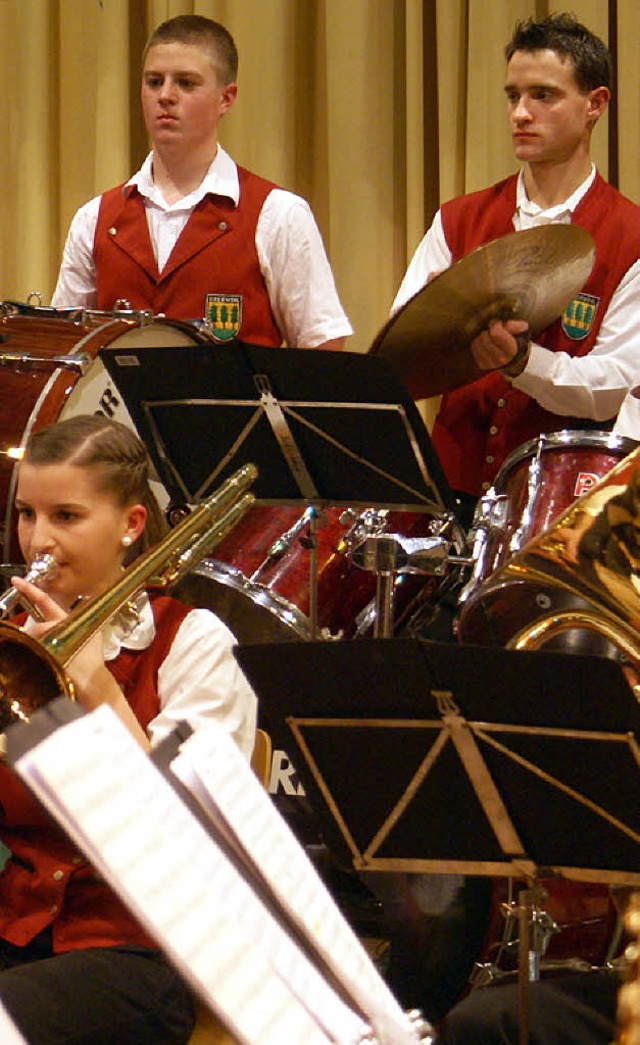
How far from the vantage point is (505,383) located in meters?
3.62

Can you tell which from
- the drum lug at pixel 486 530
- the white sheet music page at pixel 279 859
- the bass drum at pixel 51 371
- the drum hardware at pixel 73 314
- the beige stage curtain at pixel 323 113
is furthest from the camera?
the beige stage curtain at pixel 323 113

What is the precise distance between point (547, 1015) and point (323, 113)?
3428 mm

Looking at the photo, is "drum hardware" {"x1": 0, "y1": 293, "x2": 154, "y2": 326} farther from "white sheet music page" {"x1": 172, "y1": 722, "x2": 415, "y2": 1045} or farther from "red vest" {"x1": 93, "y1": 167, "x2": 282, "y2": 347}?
"white sheet music page" {"x1": 172, "y1": 722, "x2": 415, "y2": 1045}

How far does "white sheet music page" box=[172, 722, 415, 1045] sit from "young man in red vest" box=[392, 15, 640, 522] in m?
2.40

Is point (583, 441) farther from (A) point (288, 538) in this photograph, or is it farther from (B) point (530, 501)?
(A) point (288, 538)

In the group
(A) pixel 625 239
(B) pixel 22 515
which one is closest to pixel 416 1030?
(B) pixel 22 515

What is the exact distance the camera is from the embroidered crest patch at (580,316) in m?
3.55

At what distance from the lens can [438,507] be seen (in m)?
2.78

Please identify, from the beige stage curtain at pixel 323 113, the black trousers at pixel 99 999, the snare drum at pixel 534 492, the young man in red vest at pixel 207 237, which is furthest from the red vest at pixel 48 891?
the beige stage curtain at pixel 323 113

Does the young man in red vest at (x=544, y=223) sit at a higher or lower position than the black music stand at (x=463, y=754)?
higher

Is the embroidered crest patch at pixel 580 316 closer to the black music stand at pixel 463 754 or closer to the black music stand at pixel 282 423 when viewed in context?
the black music stand at pixel 282 423

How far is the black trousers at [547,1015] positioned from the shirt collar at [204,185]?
101 inches

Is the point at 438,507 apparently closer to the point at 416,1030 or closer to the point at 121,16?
the point at 416,1030

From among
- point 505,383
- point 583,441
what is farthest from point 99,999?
point 505,383
